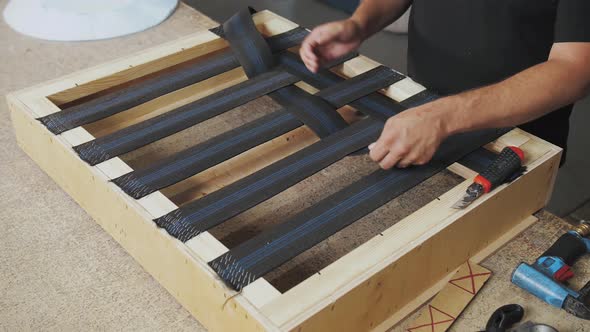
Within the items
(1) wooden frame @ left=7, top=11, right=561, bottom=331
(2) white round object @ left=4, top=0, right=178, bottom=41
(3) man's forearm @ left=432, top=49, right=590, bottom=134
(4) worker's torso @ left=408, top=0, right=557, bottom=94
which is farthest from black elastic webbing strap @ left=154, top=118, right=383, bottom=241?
(2) white round object @ left=4, top=0, right=178, bottom=41

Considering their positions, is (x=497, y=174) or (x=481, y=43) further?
(x=481, y=43)

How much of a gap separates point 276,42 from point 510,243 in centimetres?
67

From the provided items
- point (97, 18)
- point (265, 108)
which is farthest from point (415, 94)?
point (97, 18)

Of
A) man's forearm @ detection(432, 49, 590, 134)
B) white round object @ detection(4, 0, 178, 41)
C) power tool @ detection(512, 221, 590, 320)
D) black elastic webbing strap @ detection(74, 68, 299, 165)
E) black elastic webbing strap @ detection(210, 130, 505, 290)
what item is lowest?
power tool @ detection(512, 221, 590, 320)

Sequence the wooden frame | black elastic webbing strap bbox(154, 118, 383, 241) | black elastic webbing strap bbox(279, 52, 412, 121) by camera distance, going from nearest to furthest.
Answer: the wooden frame, black elastic webbing strap bbox(154, 118, 383, 241), black elastic webbing strap bbox(279, 52, 412, 121)

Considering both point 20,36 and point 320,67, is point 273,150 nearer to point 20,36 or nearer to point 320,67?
point 320,67

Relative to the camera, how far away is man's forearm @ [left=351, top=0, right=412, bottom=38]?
5.01ft

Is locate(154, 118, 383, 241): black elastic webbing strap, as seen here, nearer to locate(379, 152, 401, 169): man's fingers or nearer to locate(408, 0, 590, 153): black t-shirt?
locate(379, 152, 401, 169): man's fingers

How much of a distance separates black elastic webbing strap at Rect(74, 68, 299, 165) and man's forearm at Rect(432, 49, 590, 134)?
383mm

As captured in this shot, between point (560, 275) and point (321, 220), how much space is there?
1.17 feet

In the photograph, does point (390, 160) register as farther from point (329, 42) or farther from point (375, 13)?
point (375, 13)

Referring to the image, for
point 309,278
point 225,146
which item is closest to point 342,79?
point 225,146

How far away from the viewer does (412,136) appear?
43.3 inches

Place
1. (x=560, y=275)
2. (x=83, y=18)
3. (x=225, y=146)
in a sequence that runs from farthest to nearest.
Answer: (x=83, y=18)
(x=225, y=146)
(x=560, y=275)
